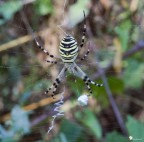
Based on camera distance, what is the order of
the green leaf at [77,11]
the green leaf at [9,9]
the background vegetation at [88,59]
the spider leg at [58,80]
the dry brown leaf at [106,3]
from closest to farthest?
the spider leg at [58,80] → the background vegetation at [88,59] → the green leaf at [77,11] → the green leaf at [9,9] → the dry brown leaf at [106,3]

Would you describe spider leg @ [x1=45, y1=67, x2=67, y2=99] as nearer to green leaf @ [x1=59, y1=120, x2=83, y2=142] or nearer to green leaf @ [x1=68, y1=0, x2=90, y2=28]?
green leaf @ [x1=59, y1=120, x2=83, y2=142]

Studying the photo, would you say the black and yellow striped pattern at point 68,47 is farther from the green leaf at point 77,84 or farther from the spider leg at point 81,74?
the green leaf at point 77,84

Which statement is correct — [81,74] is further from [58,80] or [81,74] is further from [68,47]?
[68,47]

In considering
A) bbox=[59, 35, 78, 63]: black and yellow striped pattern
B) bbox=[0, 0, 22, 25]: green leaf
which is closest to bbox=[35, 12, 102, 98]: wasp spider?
bbox=[59, 35, 78, 63]: black and yellow striped pattern

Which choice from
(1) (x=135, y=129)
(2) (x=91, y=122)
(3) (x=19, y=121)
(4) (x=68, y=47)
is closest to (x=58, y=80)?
(3) (x=19, y=121)

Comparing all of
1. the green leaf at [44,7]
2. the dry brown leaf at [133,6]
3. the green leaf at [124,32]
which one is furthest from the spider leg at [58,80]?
the dry brown leaf at [133,6]

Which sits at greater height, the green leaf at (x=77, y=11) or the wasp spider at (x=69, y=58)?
the green leaf at (x=77, y=11)

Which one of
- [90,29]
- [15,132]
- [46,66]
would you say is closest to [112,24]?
[90,29]
